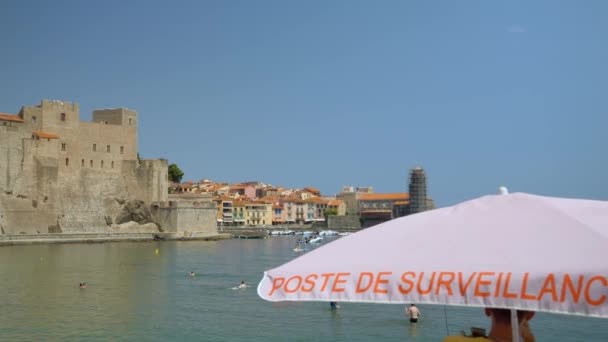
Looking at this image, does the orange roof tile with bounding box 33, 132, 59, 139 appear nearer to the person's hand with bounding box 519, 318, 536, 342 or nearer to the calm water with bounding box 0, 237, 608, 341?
Answer: the calm water with bounding box 0, 237, 608, 341

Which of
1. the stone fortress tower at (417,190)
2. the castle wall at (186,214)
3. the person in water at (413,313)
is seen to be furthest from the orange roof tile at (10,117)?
the stone fortress tower at (417,190)

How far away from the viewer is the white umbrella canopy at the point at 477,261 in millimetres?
2824

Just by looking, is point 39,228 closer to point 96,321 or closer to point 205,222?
point 205,222

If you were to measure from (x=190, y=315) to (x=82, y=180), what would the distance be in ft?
111

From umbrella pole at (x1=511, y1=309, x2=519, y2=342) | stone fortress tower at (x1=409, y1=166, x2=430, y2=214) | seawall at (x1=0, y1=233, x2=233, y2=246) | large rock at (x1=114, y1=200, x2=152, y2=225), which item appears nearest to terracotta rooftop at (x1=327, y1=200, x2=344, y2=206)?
stone fortress tower at (x1=409, y1=166, x2=430, y2=214)

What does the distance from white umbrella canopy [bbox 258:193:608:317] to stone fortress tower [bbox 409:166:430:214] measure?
270ft

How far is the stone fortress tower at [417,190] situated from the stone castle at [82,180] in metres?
36.0

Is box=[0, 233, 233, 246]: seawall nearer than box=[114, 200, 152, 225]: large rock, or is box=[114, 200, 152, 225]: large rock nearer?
box=[0, 233, 233, 246]: seawall

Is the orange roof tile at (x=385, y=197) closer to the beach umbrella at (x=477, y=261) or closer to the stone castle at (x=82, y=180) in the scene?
the stone castle at (x=82, y=180)

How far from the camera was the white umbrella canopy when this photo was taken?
9.27ft

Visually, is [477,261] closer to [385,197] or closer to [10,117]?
[10,117]

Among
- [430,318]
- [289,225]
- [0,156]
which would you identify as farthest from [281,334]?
[289,225]

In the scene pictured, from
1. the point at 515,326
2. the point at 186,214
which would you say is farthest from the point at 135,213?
the point at 515,326

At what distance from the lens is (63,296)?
18.9 meters
